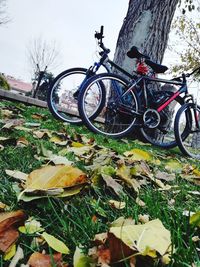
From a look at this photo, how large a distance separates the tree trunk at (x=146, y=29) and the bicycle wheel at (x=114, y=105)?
63 cm

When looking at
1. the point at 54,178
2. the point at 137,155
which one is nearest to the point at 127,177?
the point at 54,178

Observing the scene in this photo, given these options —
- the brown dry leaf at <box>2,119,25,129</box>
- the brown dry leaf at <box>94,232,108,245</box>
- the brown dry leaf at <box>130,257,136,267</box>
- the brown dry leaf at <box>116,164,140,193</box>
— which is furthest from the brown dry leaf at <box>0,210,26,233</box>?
the brown dry leaf at <box>2,119,25,129</box>

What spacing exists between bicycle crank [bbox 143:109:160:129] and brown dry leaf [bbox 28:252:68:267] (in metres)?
3.46

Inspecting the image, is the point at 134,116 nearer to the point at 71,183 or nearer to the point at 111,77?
the point at 111,77

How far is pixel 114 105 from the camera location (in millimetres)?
4078

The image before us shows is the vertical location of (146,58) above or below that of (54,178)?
above

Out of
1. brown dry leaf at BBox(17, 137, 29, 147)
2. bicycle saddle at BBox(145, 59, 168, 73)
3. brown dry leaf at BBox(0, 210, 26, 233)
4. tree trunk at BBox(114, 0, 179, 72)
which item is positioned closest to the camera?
brown dry leaf at BBox(0, 210, 26, 233)

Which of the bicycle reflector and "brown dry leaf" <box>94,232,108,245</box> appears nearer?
"brown dry leaf" <box>94,232,108,245</box>

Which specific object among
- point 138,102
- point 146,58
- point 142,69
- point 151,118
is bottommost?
point 151,118

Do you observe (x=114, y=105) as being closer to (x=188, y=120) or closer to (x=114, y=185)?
(x=188, y=120)

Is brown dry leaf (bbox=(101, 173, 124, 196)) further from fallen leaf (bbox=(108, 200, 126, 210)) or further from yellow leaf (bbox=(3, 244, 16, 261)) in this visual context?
yellow leaf (bbox=(3, 244, 16, 261))

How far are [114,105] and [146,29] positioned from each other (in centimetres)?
131

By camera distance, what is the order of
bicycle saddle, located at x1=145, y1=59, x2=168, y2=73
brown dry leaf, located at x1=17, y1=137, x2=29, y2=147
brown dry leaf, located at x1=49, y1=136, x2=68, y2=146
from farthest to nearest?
bicycle saddle, located at x1=145, y1=59, x2=168, y2=73, brown dry leaf, located at x1=49, y1=136, x2=68, y2=146, brown dry leaf, located at x1=17, y1=137, x2=29, y2=147

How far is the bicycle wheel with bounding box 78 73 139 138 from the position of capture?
12.6 ft
